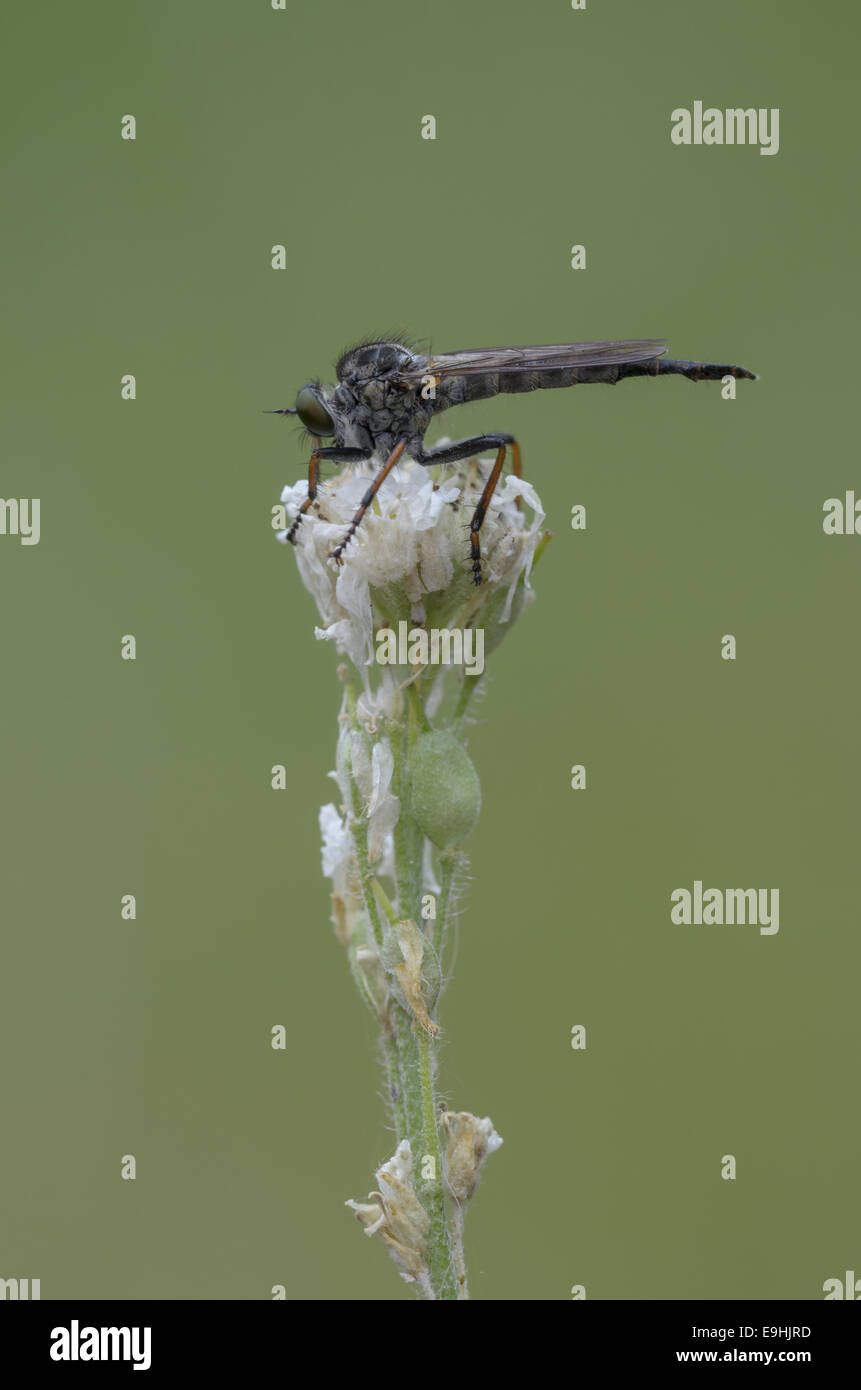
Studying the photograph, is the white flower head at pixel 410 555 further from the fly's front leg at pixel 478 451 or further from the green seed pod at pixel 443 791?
the green seed pod at pixel 443 791

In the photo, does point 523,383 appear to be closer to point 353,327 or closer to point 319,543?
point 319,543

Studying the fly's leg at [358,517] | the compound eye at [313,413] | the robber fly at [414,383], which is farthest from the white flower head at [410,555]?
the compound eye at [313,413]

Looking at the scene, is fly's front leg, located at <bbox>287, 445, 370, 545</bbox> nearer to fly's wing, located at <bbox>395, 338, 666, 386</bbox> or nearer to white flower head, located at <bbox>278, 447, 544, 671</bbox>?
white flower head, located at <bbox>278, 447, 544, 671</bbox>

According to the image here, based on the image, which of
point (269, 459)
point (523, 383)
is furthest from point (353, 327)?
point (523, 383)

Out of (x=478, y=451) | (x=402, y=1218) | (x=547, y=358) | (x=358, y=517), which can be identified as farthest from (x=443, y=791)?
(x=547, y=358)

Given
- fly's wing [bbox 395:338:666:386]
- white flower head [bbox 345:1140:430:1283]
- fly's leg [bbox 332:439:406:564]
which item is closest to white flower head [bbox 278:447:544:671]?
fly's leg [bbox 332:439:406:564]

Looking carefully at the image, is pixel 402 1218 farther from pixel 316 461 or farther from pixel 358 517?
pixel 316 461
